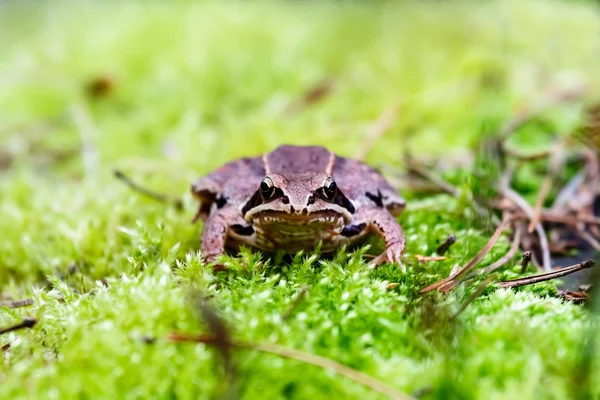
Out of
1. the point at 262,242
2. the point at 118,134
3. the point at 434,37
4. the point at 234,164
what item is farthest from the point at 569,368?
the point at 434,37

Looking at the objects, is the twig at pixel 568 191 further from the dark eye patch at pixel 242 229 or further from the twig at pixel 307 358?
the twig at pixel 307 358

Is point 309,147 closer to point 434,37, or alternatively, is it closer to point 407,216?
point 407,216

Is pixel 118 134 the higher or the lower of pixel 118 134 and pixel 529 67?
the lower

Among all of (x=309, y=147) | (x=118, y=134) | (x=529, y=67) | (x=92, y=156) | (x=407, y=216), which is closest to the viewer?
(x=309, y=147)

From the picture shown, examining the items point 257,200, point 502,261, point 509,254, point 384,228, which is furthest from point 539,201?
point 257,200

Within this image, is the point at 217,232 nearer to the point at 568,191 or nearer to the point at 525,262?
the point at 525,262

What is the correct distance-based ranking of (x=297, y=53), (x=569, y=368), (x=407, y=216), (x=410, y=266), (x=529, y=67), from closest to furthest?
(x=569, y=368), (x=410, y=266), (x=407, y=216), (x=529, y=67), (x=297, y=53)
